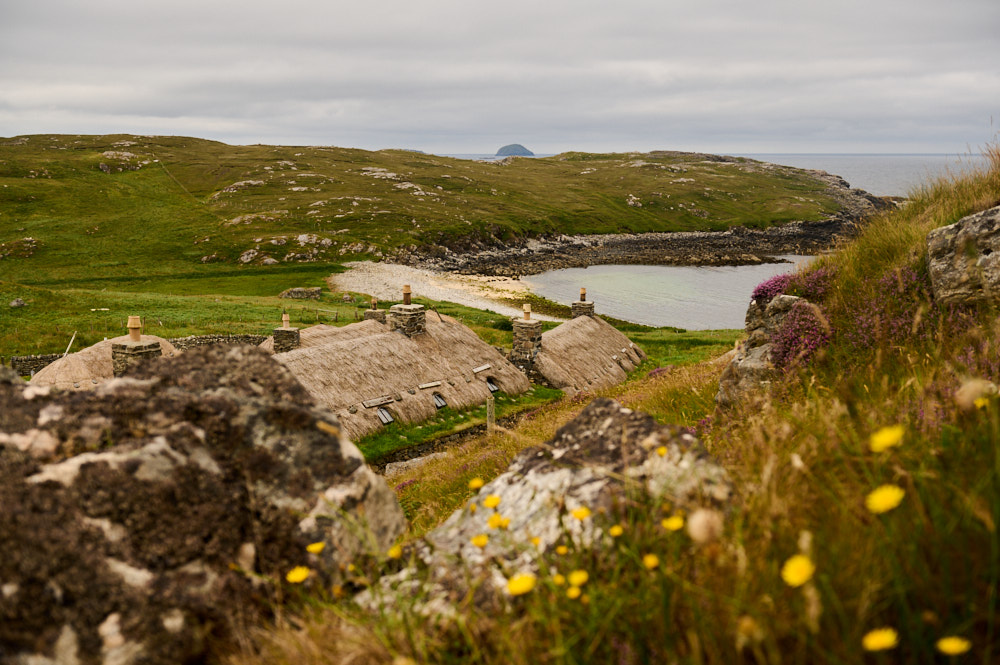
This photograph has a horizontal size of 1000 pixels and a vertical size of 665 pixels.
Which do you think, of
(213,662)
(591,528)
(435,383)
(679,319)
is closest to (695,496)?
(591,528)

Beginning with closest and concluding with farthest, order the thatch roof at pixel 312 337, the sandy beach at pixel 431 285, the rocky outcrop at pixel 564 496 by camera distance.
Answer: the rocky outcrop at pixel 564 496 < the thatch roof at pixel 312 337 < the sandy beach at pixel 431 285

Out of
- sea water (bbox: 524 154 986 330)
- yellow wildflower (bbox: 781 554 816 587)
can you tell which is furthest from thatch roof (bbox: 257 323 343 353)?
sea water (bbox: 524 154 986 330)

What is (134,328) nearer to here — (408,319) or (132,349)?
(132,349)

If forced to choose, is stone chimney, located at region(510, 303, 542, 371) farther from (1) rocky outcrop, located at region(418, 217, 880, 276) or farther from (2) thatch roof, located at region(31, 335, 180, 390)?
(1) rocky outcrop, located at region(418, 217, 880, 276)

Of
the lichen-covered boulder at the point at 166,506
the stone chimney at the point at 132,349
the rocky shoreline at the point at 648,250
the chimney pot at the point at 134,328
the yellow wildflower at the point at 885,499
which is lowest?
the stone chimney at the point at 132,349

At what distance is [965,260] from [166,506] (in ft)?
26.1

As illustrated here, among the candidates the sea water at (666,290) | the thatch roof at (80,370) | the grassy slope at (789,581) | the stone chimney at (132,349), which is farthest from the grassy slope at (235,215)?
the grassy slope at (789,581)

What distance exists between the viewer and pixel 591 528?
300cm

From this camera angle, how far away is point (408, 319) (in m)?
27.0

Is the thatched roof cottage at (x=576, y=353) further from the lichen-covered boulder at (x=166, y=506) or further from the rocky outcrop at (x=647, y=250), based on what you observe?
the rocky outcrop at (x=647, y=250)

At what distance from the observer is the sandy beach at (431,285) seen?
74.2 meters

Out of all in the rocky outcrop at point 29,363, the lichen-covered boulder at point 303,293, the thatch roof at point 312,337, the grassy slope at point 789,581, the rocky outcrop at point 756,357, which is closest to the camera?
the grassy slope at point 789,581

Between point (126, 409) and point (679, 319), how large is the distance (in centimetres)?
7486

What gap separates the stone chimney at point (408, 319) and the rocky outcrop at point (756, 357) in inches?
757
